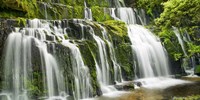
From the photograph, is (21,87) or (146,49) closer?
(21,87)

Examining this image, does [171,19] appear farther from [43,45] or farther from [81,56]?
[43,45]

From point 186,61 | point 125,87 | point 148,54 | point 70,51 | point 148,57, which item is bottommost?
point 125,87

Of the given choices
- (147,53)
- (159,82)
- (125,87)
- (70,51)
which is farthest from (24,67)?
(147,53)

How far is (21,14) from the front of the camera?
1895 centimetres

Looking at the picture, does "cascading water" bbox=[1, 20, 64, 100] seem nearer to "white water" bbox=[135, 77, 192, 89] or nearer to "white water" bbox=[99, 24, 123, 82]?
"white water" bbox=[99, 24, 123, 82]

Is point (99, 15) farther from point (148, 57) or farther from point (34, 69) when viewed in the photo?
point (34, 69)

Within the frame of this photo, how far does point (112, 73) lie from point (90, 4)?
42.1 ft

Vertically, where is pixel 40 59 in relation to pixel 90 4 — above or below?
below

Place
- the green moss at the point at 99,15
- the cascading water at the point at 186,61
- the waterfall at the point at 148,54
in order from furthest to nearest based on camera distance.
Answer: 1. the green moss at the point at 99,15
2. the cascading water at the point at 186,61
3. the waterfall at the point at 148,54

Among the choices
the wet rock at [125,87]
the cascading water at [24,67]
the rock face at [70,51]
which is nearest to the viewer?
the cascading water at [24,67]

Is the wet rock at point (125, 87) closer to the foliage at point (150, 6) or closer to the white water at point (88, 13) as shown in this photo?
the white water at point (88, 13)

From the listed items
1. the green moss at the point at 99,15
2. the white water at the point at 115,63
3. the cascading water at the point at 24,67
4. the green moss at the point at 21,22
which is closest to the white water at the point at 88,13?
the green moss at the point at 99,15

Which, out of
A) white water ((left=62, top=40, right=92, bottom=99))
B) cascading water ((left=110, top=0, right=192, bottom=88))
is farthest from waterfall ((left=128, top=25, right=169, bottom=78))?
white water ((left=62, top=40, right=92, bottom=99))

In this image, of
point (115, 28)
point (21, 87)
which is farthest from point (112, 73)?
point (21, 87)
